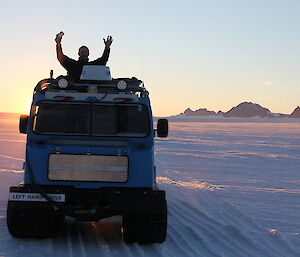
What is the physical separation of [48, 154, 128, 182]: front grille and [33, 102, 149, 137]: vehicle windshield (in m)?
0.38

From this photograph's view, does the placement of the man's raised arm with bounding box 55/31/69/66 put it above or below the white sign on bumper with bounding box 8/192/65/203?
above

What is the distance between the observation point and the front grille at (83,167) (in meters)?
6.57

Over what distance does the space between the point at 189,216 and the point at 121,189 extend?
288cm

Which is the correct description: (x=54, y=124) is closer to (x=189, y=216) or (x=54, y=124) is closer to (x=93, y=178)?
(x=93, y=178)

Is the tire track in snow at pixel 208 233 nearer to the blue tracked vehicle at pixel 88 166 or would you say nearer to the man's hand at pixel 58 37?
the blue tracked vehicle at pixel 88 166

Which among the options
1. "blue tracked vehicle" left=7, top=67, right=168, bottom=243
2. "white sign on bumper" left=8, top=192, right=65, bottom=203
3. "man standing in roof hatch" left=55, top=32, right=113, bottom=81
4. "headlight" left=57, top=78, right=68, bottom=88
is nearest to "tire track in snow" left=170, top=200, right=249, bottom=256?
"blue tracked vehicle" left=7, top=67, right=168, bottom=243

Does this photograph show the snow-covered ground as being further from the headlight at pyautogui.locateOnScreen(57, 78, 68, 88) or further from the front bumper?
the headlight at pyautogui.locateOnScreen(57, 78, 68, 88)

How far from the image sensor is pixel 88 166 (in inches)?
259

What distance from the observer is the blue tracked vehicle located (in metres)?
6.53

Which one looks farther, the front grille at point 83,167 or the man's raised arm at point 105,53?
the man's raised arm at point 105,53

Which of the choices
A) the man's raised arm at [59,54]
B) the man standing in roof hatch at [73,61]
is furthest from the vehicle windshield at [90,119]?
the man's raised arm at [59,54]

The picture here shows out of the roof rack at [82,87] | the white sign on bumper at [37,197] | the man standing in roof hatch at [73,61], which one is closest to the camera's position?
the white sign on bumper at [37,197]

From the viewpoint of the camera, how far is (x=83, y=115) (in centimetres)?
680

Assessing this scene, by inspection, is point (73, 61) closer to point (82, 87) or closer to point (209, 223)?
point (82, 87)
